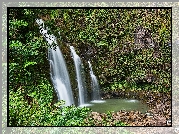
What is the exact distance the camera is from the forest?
454 centimetres

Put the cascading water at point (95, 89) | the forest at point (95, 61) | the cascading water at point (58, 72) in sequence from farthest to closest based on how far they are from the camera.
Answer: the cascading water at point (95, 89), the cascading water at point (58, 72), the forest at point (95, 61)

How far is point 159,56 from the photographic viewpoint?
794 centimetres

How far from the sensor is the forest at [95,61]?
4535 mm

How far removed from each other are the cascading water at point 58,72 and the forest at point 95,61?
0.10 metres

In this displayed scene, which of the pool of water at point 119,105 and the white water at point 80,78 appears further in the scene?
the white water at point 80,78

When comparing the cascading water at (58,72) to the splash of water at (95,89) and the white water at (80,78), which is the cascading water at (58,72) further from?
the splash of water at (95,89)

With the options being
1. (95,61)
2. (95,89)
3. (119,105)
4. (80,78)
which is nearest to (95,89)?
(95,89)

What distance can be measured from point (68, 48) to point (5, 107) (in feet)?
9.06

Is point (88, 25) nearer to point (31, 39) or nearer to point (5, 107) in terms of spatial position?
point (31, 39)

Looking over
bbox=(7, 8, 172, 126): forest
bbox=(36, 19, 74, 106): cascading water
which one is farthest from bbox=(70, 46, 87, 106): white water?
bbox=(36, 19, 74, 106): cascading water

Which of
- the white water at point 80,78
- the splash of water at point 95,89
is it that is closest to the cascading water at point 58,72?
the white water at point 80,78

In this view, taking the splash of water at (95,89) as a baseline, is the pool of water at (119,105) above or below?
below

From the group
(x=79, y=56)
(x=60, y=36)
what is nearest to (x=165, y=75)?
(x=79, y=56)

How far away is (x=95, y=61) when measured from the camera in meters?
7.48
